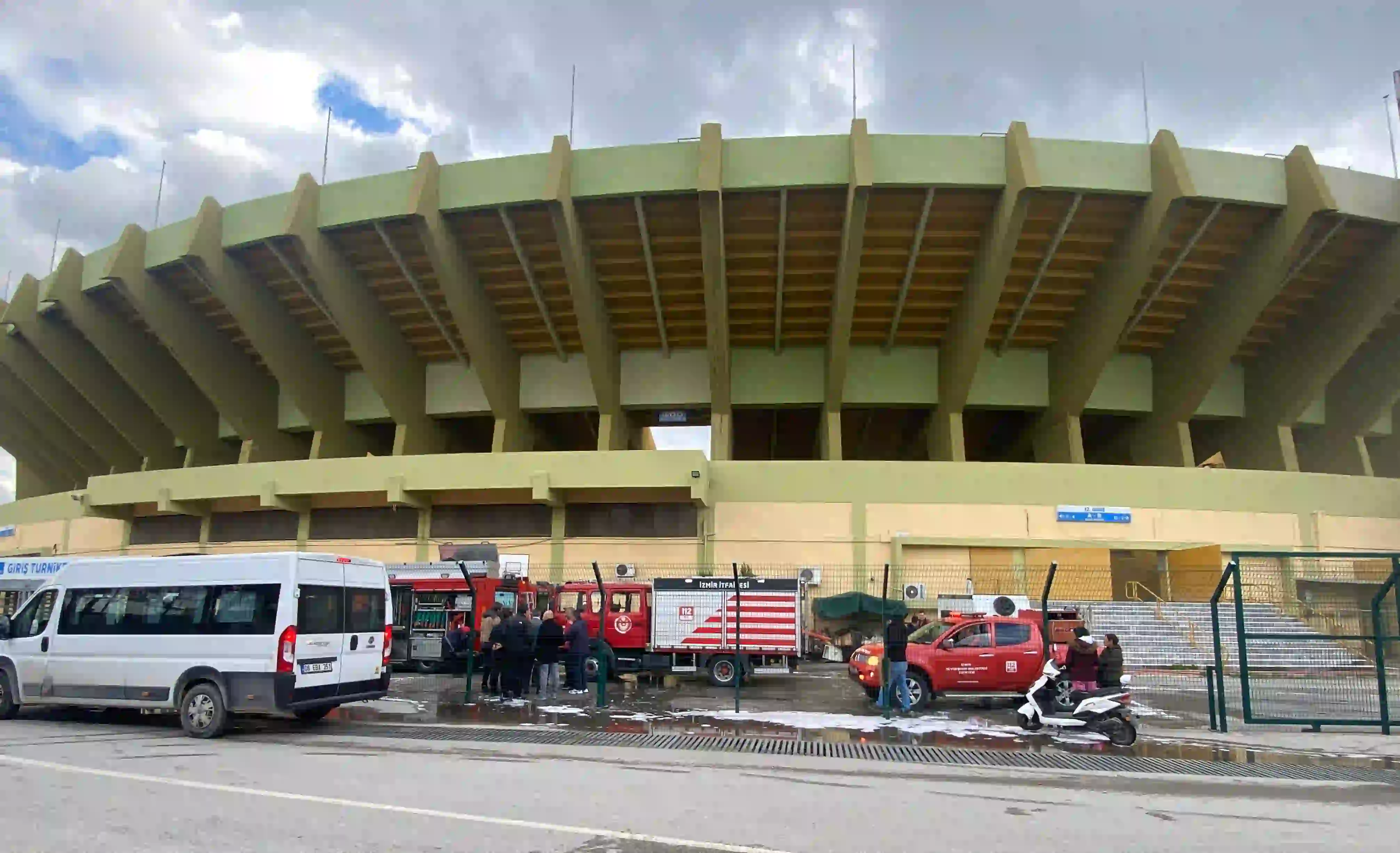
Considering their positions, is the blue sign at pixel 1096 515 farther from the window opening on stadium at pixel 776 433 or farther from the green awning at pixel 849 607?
the window opening on stadium at pixel 776 433

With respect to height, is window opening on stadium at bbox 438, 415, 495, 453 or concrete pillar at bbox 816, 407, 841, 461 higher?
window opening on stadium at bbox 438, 415, 495, 453

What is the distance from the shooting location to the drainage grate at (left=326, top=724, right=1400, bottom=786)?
9031mm

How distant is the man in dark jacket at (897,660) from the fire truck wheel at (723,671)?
4465 millimetres

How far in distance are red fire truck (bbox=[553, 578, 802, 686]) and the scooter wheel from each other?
20.6 ft

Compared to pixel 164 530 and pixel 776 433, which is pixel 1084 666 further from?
pixel 164 530

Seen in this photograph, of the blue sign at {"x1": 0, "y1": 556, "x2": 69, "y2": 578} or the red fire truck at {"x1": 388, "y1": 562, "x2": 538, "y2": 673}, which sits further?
the blue sign at {"x1": 0, "y1": 556, "x2": 69, "y2": 578}

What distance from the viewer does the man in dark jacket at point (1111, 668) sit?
11.6 m

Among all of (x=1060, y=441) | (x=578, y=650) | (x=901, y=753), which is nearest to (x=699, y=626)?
(x=578, y=650)

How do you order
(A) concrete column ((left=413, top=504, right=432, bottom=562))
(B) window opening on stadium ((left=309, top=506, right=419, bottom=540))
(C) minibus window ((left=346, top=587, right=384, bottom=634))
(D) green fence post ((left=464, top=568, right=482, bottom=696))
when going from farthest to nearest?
1. (B) window opening on stadium ((left=309, top=506, right=419, bottom=540))
2. (A) concrete column ((left=413, top=504, right=432, bottom=562))
3. (D) green fence post ((left=464, top=568, right=482, bottom=696))
4. (C) minibus window ((left=346, top=587, right=384, bottom=634))

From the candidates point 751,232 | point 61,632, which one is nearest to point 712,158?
point 751,232

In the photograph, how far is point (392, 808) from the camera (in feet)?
20.8

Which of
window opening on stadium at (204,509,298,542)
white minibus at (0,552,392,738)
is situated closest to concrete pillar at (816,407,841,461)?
window opening on stadium at (204,509,298,542)

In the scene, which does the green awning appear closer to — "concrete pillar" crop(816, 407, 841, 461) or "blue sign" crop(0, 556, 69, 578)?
"concrete pillar" crop(816, 407, 841, 461)

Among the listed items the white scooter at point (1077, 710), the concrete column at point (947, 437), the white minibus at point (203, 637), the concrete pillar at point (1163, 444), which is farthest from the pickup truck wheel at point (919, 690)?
the concrete pillar at point (1163, 444)
